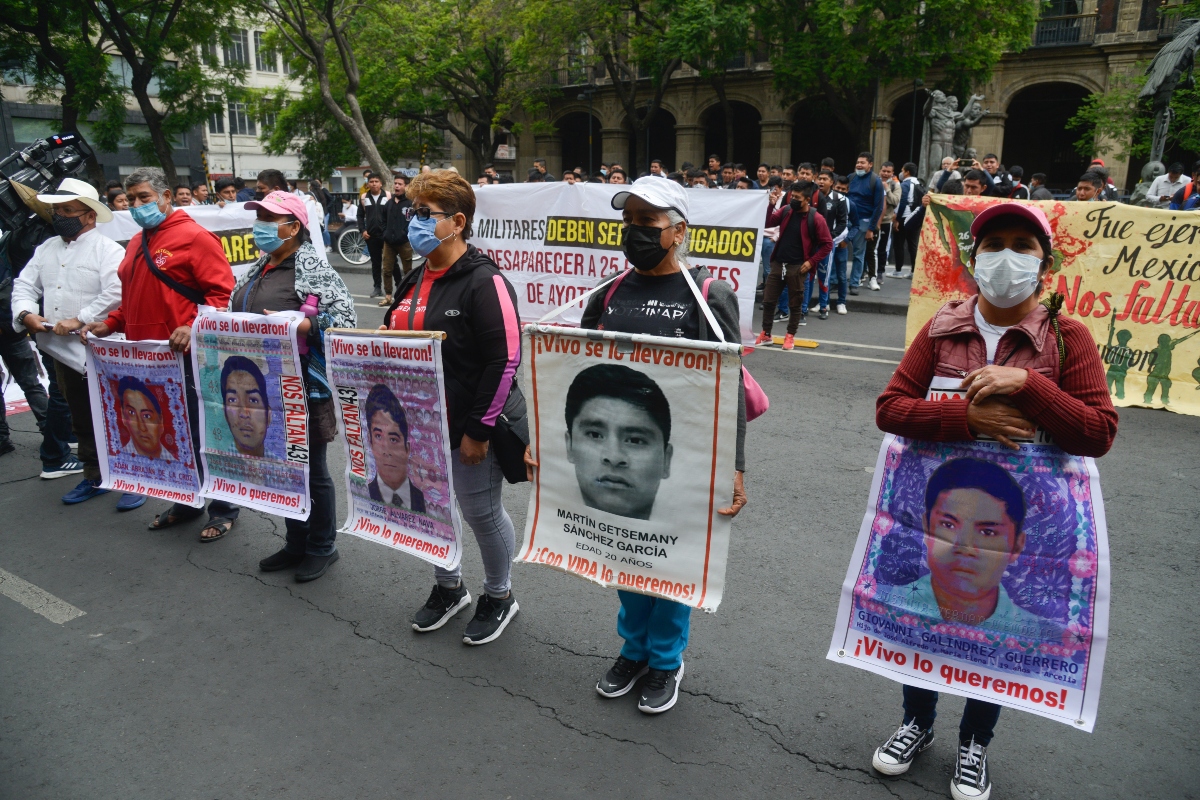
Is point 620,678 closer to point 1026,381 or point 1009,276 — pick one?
point 1026,381

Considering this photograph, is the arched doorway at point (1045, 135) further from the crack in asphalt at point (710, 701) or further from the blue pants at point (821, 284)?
the crack in asphalt at point (710, 701)

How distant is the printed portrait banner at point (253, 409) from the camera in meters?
4.12

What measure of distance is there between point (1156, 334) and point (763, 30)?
2502cm

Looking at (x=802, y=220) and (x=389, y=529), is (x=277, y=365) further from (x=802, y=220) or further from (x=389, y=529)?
(x=802, y=220)

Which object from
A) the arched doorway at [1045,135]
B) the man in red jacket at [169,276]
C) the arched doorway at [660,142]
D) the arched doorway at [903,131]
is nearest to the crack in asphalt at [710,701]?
the man in red jacket at [169,276]

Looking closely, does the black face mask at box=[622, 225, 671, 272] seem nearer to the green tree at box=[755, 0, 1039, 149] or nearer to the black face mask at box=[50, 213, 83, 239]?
the black face mask at box=[50, 213, 83, 239]

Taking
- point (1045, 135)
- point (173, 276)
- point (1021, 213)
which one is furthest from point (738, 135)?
point (1021, 213)

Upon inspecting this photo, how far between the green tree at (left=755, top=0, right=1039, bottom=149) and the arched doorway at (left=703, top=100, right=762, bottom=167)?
9.16 m

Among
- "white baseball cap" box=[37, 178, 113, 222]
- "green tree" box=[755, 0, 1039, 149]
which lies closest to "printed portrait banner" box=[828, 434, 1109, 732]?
"white baseball cap" box=[37, 178, 113, 222]

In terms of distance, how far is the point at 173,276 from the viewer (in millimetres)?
4645

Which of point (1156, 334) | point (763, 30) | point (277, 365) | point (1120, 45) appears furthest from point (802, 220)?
point (1120, 45)

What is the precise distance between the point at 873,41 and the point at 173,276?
26189 millimetres

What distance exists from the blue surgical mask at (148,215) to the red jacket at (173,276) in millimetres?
37

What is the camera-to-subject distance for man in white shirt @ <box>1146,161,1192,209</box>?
42.6ft
